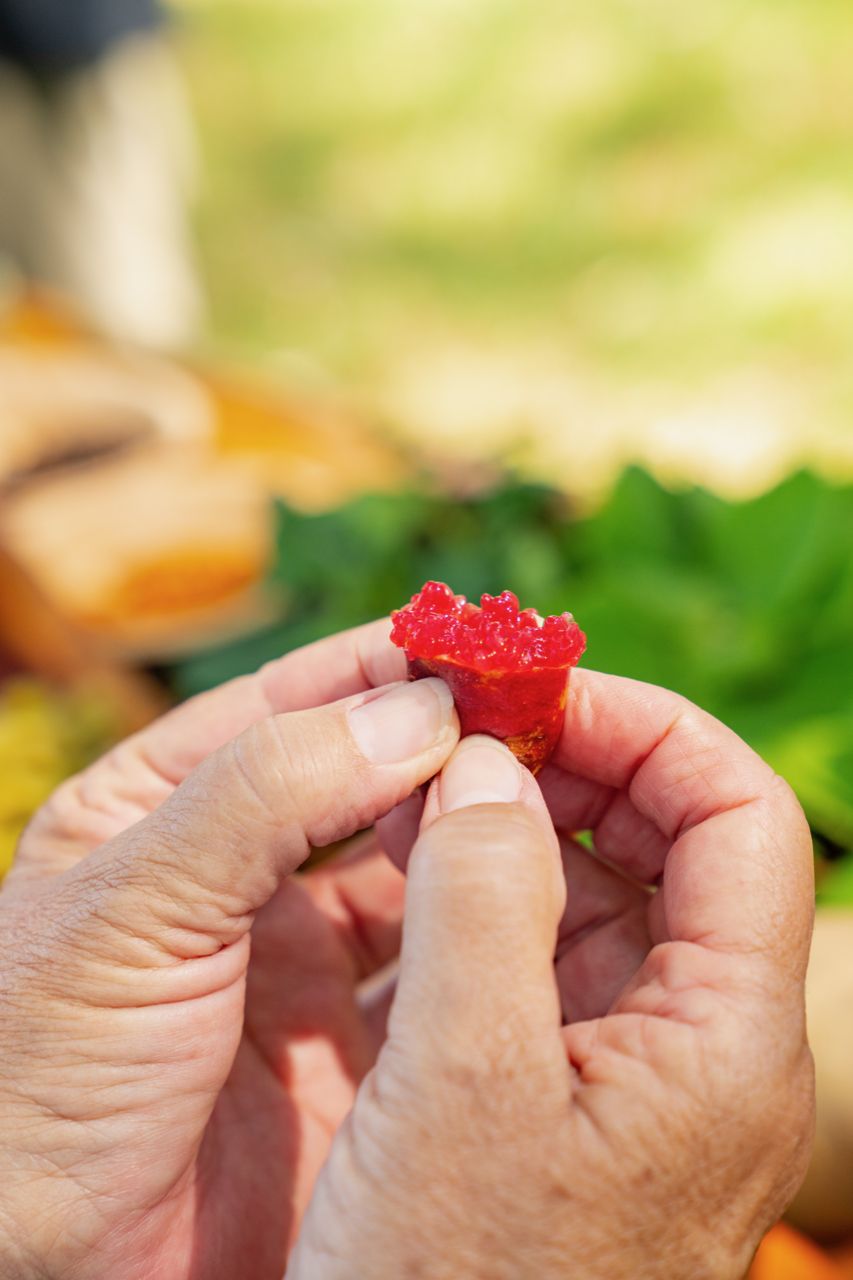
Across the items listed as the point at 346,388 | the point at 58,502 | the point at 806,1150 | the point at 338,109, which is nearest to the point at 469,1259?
the point at 806,1150

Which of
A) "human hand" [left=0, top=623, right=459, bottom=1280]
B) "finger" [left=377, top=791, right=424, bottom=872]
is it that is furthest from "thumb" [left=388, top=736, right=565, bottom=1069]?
"finger" [left=377, top=791, right=424, bottom=872]

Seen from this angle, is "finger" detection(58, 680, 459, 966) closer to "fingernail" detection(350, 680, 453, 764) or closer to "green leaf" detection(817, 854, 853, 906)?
"fingernail" detection(350, 680, 453, 764)

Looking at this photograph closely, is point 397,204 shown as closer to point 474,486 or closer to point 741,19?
point 741,19

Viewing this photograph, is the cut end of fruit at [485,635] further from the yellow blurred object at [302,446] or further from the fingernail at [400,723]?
the yellow blurred object at [302,446]

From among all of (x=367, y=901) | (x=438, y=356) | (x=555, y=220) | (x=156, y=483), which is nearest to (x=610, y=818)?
(x=367, y=901)

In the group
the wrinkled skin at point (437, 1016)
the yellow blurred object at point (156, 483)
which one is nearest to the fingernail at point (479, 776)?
the wrinkled skin at point (437, 1016)
